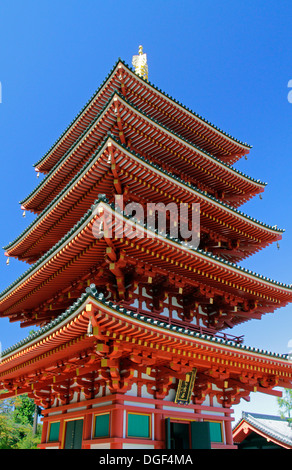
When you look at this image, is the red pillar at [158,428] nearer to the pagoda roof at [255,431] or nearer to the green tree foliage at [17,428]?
the pagoda roof at [255,431]

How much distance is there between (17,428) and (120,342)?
106 ft

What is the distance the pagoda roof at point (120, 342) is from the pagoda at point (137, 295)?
4cm

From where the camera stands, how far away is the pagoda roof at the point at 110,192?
489 inches

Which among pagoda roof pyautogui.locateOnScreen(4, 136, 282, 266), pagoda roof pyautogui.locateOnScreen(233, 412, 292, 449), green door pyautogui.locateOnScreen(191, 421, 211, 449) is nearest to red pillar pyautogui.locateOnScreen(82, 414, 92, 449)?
green door pyautogui.locateOnScreen(191, 421, 211, 449)

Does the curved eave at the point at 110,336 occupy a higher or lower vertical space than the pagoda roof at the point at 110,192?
lower

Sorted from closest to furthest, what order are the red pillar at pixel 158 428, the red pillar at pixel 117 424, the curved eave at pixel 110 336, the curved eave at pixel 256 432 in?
the curved eave at pixel 110 336
the red pillar at pixel 117 424
the red pillar at pixel 158 428
the curved eave at pixel 256 432

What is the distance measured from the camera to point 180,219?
14.8 metres

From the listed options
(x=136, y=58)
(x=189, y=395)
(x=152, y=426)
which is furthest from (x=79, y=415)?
(x=136, y=58)

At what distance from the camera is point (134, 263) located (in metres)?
11.6

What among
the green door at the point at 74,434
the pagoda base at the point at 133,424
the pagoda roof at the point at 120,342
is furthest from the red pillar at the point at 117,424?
the green door at the point at 74,434

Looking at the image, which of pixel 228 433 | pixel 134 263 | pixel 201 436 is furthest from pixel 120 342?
pixel 228 433

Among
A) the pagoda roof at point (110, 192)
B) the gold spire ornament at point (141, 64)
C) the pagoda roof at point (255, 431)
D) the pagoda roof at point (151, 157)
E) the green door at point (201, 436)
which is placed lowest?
the green door at point (201, 436)

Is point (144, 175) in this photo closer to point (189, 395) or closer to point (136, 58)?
Answer: point (189, 395)
